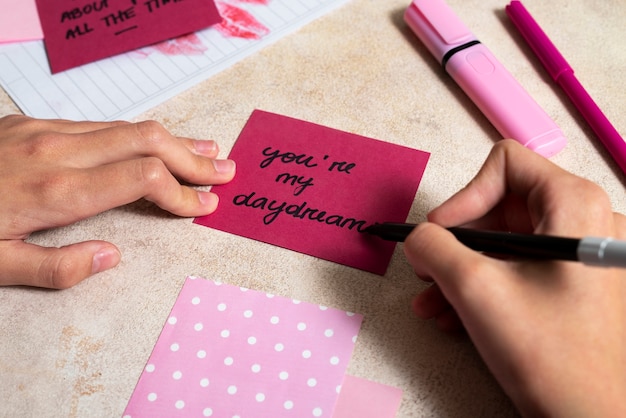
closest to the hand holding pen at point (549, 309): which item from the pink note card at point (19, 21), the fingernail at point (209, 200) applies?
the fingernail at point (209, 200)

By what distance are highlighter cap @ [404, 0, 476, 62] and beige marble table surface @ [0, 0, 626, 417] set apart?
0.07 feet

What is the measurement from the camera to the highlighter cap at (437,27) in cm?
71

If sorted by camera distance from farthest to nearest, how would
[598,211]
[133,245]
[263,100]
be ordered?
[263,100] < [133,245] < [598,211]

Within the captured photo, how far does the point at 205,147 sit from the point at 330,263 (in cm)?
20

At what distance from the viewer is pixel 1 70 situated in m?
0.74

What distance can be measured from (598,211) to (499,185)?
0.28 ft

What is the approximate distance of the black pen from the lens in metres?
0.40

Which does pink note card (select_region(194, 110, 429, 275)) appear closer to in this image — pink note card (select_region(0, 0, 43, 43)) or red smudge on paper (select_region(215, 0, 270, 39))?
red smudge on paper (select_region(215, 0, 270, 39))

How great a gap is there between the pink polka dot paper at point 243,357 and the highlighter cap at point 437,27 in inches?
14.0

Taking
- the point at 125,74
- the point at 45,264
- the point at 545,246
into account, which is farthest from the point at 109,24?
the point at 545,246

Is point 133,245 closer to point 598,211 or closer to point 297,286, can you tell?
point 297,286

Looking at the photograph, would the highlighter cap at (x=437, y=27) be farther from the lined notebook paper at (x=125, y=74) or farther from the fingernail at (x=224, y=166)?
the fingernail at (x=224, y=166)

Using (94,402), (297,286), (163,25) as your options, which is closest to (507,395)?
(297,286)

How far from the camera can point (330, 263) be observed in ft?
1.94
